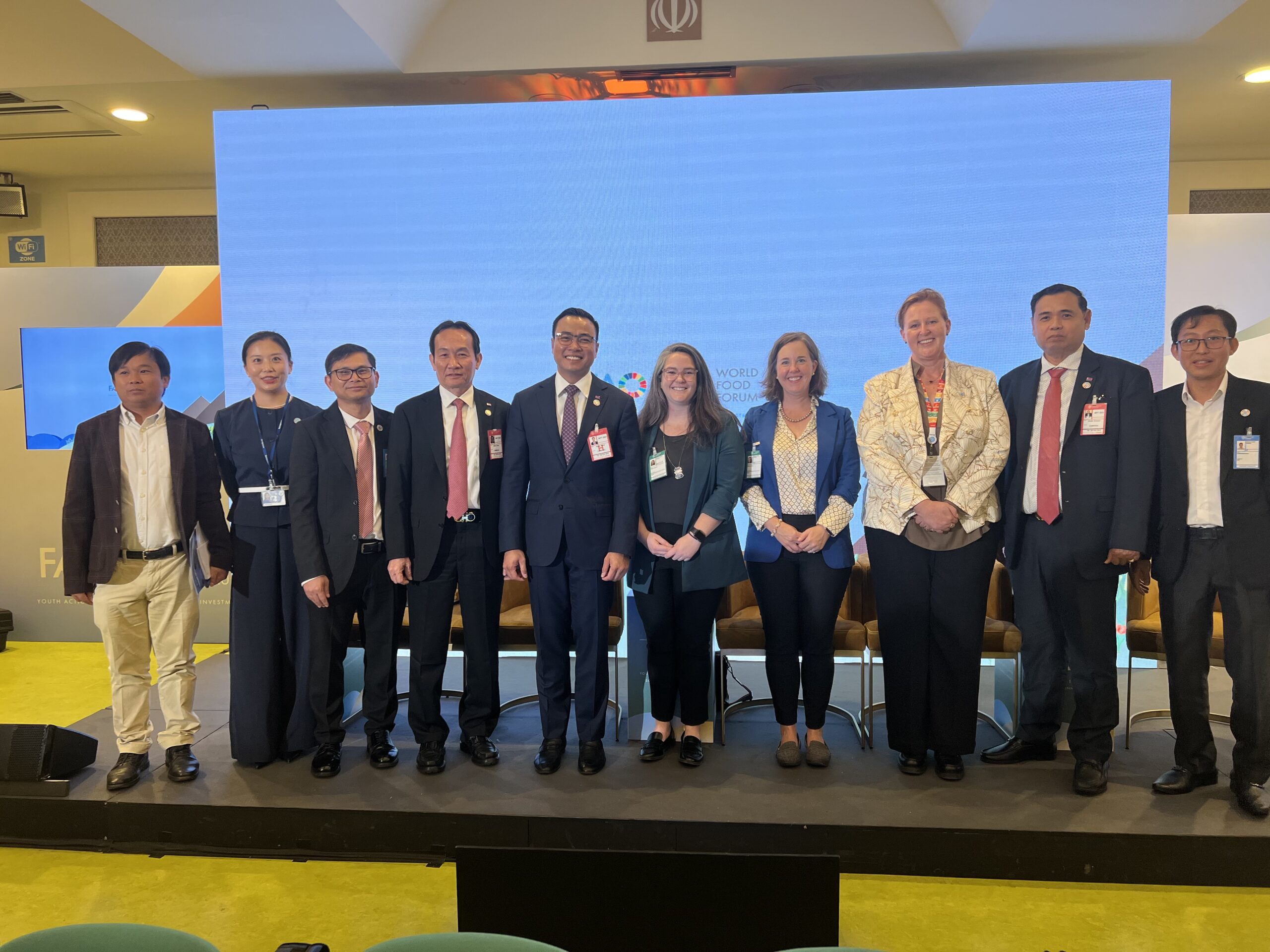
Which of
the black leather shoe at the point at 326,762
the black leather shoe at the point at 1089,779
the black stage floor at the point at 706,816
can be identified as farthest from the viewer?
the black leather shoe at the point at 326,762

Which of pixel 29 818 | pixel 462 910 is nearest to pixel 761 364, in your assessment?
pixel 462 910

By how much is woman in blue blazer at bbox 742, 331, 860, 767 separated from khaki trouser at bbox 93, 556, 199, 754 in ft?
7.34

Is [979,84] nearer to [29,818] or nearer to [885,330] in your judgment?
[885,330]

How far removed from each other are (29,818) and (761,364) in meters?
3.79

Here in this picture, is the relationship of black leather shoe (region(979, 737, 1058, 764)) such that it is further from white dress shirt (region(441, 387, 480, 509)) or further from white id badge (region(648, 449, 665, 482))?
white dress shirt (region(441, 387, 480, 509))

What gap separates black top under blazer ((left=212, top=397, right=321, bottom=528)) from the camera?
10.8ft

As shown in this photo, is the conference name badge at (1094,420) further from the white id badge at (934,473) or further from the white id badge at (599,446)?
the white id badge at (599,446)

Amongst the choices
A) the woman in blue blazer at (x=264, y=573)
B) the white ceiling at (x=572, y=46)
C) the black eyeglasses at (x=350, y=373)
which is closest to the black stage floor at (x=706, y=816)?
the woman in blue blazer at (x=264, y=573)

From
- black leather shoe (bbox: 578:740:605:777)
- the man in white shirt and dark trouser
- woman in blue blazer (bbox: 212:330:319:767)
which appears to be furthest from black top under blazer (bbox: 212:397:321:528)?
the man in white shirt and dark trouser

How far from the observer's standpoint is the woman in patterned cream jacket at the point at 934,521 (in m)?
3.06

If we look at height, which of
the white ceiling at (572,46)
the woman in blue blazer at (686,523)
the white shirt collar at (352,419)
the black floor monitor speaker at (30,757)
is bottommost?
the black floor monitor speaker at (30,757)

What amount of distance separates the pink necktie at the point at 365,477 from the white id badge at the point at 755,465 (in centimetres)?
150

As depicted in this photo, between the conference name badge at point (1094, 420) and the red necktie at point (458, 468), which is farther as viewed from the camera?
the red necktie at point (458, 468)

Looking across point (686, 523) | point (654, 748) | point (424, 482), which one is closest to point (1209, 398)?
point (686, 523)
